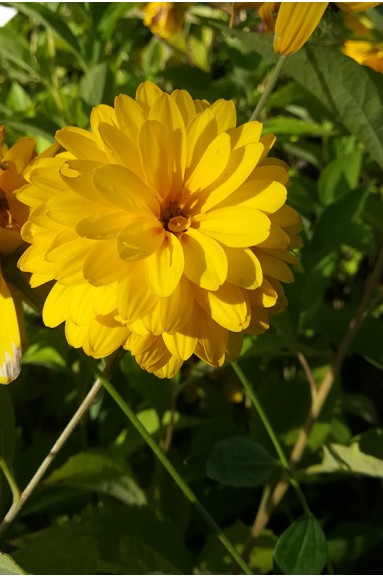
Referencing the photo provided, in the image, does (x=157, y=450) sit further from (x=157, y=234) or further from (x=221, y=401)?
(x=221, y=401)

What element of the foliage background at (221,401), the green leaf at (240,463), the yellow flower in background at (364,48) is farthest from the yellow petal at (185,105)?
the yellow flower in background at (364,48)

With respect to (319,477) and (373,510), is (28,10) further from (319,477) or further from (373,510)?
(373,510)

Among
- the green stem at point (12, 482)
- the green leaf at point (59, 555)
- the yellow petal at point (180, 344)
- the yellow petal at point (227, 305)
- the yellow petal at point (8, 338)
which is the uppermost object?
the yellow petal at point (227, 305)

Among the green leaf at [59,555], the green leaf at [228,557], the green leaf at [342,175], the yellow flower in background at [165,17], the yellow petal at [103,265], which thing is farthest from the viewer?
the yellow flower in background at [165,17]

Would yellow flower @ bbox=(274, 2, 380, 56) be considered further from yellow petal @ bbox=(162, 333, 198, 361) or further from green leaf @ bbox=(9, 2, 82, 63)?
green leaf @ bbox=(9, 2, 82, 63)

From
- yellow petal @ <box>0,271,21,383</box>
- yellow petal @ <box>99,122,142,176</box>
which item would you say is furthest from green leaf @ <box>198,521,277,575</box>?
yellow petal @ <box>99,122,142,176</box>

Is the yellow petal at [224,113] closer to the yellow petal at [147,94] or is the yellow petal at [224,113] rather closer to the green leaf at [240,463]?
the yellow petal at [147,94]

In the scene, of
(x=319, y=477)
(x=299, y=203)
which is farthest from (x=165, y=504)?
(x=299, y=203)
